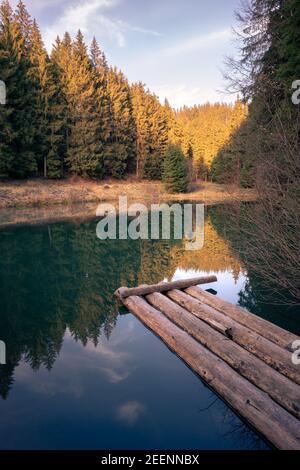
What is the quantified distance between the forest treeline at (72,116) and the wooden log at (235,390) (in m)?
22.0

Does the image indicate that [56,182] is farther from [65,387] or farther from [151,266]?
[65,387]

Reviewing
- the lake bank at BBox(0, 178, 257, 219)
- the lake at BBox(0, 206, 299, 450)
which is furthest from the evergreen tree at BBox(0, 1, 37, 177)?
the lake at BBox(0, 206, 299, 450)

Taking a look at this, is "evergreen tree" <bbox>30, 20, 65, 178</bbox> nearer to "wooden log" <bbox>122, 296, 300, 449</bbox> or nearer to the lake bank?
the lake bank

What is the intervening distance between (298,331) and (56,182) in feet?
95.4

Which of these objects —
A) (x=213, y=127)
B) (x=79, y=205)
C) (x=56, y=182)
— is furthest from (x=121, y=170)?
(x=213, y=127)

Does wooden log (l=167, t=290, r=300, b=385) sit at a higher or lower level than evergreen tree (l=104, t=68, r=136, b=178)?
lower

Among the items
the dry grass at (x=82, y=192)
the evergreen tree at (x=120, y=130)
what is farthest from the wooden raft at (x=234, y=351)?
the evergreen tree at (x=120, y=130)

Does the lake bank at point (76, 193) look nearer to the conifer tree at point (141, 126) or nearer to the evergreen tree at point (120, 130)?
the evergreen tree at point (120, 130)

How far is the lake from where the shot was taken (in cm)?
382

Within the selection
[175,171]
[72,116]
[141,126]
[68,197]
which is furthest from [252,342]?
[141,126]

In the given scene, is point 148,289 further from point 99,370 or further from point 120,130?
point 120,130

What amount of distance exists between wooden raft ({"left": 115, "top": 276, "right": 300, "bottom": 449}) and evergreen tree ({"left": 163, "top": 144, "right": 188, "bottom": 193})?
30.5 meters

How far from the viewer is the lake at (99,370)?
382 centimetres
